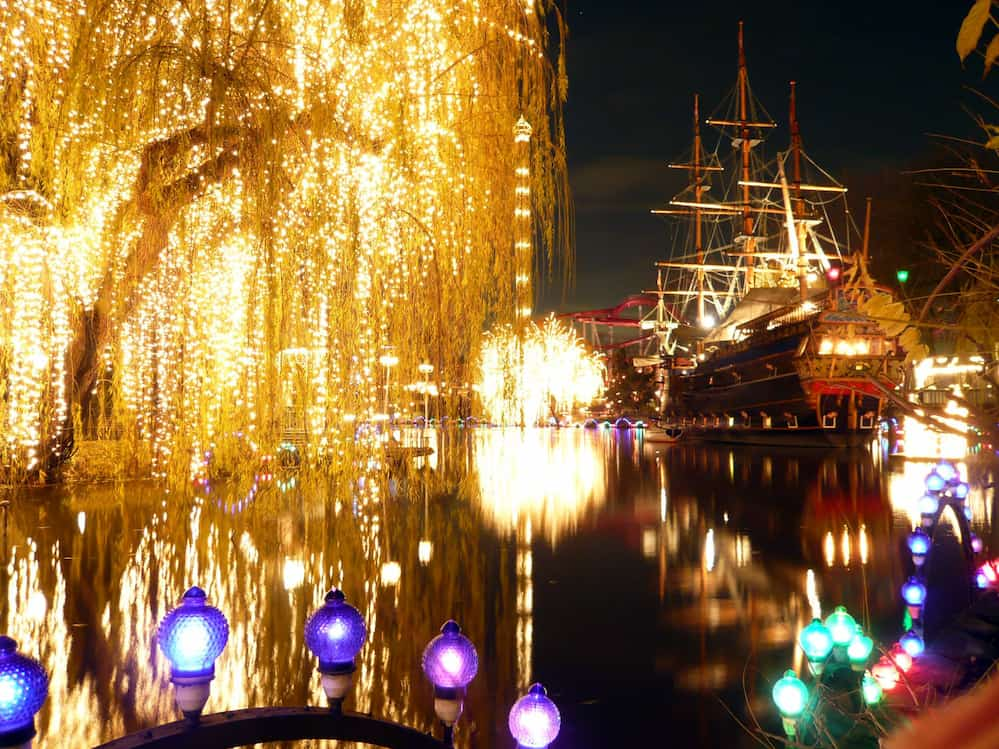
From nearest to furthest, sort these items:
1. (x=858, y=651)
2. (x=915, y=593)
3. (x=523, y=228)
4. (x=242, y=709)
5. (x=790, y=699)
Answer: (x=242, y=709)
(x=790, y=699)
(x=858, y=651)
(x=523, y=228)
(x=915, y=593)

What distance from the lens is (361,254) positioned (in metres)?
5.39

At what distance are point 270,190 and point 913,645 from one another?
4.72 metres

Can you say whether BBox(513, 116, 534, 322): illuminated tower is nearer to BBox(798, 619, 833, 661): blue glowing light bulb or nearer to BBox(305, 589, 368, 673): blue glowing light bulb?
BBox(798, 619, 833, 661): blue glowing light bulb

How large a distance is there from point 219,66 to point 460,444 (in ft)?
10.7

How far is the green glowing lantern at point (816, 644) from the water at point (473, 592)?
351 mm

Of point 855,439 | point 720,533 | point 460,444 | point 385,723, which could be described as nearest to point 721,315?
point 855,439

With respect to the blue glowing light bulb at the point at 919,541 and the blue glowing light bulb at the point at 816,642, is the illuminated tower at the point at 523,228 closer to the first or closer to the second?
the blue glowing light bulb at the point at 816,642

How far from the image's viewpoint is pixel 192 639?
2.44 m

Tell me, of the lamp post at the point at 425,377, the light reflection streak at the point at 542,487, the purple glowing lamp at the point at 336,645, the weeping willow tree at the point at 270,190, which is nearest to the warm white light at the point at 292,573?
the weeping willow tree at the point at 270,190

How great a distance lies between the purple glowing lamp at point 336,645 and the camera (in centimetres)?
283

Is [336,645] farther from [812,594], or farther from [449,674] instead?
[812,594]

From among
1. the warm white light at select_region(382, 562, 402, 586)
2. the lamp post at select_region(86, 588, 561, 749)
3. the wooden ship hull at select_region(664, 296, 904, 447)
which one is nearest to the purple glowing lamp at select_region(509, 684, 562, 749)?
the lamp post at select_region(86, 588, 561, 749)

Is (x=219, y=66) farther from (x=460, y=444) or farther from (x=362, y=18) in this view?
(x=460, y=444)

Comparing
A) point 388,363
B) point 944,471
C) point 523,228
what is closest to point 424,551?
point 388,363
